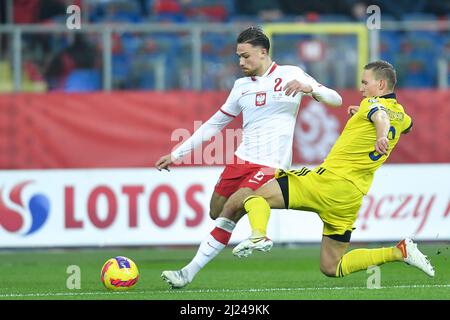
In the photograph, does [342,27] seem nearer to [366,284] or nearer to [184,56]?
[184,56]

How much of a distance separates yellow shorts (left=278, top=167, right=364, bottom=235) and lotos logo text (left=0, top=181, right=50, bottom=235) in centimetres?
647

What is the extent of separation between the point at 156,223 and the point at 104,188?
0.85 metres

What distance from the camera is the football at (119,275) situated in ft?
32.6

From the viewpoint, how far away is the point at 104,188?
15.6 metres

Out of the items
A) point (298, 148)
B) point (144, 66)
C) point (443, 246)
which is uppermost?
point (144, 66)

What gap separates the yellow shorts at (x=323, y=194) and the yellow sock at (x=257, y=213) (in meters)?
0.28

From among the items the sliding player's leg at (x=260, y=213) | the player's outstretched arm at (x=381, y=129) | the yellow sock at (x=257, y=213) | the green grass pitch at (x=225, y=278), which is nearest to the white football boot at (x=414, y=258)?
the green grass pitch at (x=225, y=278)

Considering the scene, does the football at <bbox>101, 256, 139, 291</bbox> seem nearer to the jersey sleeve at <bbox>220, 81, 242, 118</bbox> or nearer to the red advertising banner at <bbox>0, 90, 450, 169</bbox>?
the jersey sleeve at <bbox>220, 81, 242, 118</bbox>

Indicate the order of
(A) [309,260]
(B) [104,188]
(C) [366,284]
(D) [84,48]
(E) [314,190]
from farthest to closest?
1. (D) [84,48]
2. (B) [104,188]
3. (A) [309,260]
4. (C) [366,284]
5. (E) [314,190]

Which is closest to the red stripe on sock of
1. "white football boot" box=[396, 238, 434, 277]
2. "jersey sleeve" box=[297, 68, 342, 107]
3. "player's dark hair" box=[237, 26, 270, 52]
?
"jersey sleeve" box=[297, 68, 342, 107]

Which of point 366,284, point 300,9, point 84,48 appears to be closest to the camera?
point 366,284

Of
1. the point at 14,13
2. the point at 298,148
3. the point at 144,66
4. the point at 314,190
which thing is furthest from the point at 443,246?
the point at 14,13

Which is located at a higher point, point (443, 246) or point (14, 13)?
point (14, 13)

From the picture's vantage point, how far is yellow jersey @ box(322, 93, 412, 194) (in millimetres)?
9523
